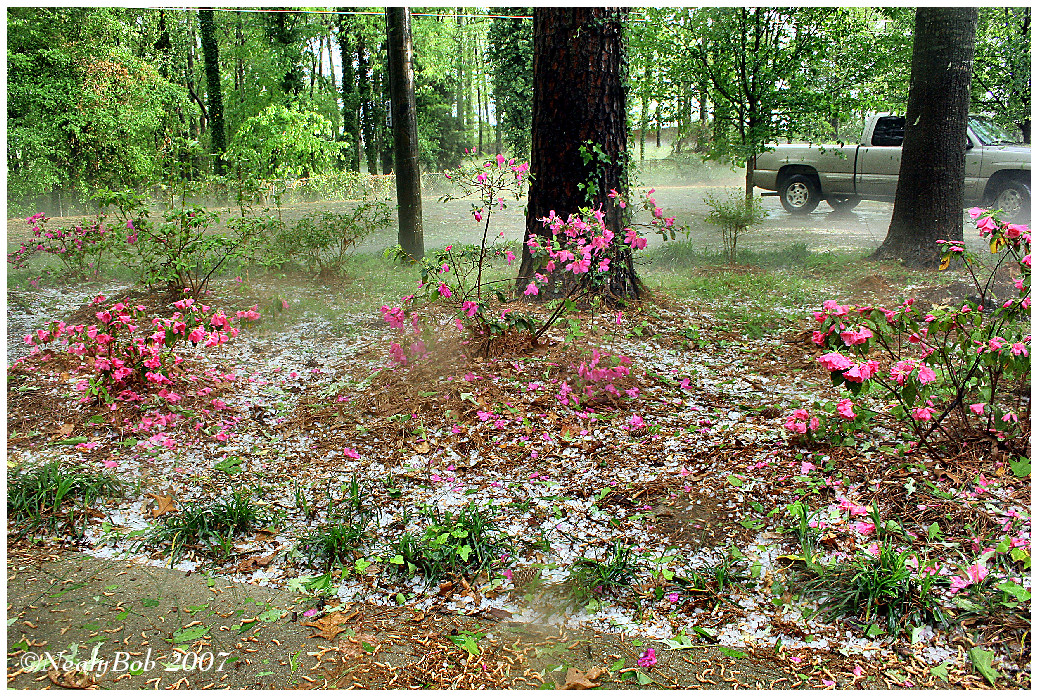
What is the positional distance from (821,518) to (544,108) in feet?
13.6

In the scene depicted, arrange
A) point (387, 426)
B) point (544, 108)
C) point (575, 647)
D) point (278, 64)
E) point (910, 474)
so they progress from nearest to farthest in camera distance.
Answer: point (575, 647) < point (910, 474) < point (387, 426) < point (544, 108) < point (278, 64)

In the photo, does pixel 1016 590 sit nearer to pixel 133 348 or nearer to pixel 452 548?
pixel 452 548

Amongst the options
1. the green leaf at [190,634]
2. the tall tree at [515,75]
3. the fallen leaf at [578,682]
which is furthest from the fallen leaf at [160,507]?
the tall tree at [515,75]

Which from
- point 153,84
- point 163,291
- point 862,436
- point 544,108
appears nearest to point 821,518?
point 862,436

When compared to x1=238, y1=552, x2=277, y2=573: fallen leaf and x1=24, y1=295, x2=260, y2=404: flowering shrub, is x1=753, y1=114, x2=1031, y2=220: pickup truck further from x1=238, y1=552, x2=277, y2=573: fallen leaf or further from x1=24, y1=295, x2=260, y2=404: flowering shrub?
x1=238, y1=552, x2=277, y2=573: fallen leaf

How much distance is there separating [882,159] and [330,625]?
12195mm

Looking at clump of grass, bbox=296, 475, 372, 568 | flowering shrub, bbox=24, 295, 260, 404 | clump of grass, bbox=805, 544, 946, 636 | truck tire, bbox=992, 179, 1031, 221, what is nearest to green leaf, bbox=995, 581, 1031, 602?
clump of grass, bbox=805, 544, 946, 636

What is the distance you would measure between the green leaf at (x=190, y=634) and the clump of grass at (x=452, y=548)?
0.75m

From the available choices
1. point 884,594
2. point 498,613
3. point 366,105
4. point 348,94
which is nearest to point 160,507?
point 498,613

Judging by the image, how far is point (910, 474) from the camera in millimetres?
3324

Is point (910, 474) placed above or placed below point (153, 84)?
below

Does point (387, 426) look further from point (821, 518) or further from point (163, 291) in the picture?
point (163, 291)

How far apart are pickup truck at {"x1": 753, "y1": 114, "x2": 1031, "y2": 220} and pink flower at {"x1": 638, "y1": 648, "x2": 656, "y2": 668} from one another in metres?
10.3

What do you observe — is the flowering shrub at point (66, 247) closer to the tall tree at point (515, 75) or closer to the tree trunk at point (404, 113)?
the tree trunk at point (404, 113)
